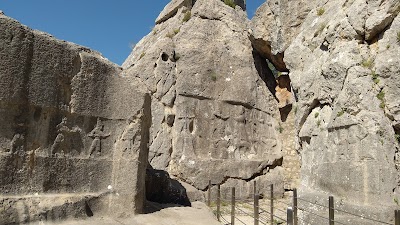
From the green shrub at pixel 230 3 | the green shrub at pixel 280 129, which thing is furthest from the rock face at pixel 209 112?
the green shrub at pixel 230 3

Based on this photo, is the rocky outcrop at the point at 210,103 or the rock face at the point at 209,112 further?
the rocky outcrop at the point at 210,103

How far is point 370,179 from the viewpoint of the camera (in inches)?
358

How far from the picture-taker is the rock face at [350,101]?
911cm

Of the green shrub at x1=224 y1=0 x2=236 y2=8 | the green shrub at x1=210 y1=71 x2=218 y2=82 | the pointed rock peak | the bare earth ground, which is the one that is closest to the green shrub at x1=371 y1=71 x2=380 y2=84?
the bare earth ground

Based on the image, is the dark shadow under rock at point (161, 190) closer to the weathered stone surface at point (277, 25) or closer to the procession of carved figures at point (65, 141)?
the procession of carved figures at point (65, 141)

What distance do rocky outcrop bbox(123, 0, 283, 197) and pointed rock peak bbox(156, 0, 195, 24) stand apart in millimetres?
782

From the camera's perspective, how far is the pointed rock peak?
56.5 feet

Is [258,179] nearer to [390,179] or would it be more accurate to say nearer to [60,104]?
[390,179]

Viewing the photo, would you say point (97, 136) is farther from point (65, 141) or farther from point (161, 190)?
point (161, 190)

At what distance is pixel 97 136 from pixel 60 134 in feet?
2.30

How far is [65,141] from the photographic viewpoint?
22.3ft

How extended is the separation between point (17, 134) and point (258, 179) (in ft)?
32.1

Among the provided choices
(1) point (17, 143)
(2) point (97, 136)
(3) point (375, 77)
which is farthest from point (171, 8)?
(1) point (17, 143)

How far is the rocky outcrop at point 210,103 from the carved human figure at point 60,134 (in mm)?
6554
